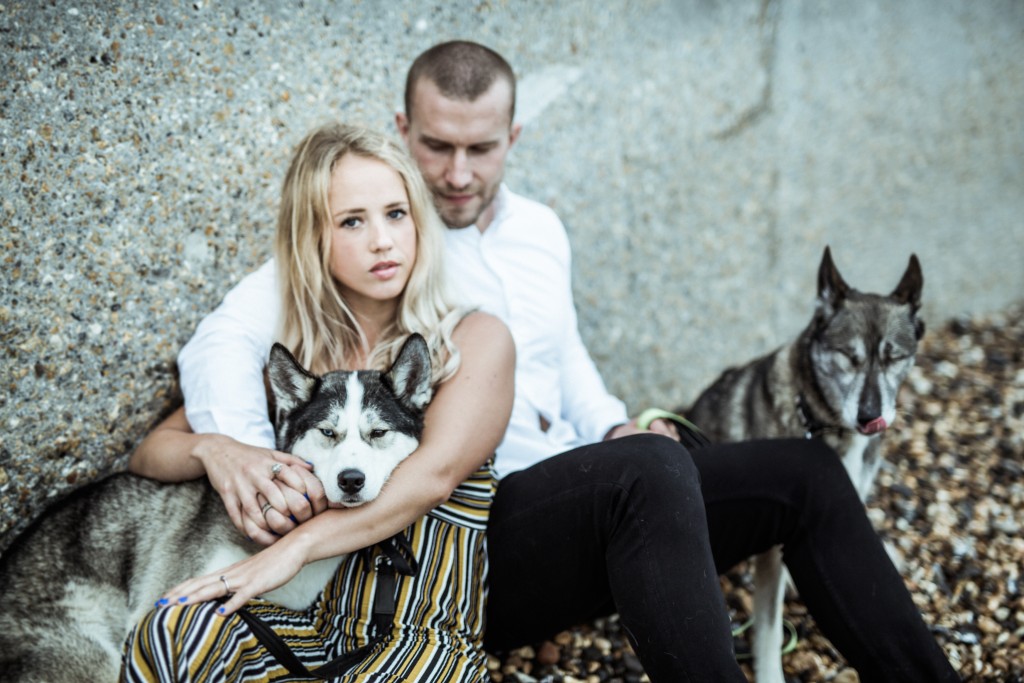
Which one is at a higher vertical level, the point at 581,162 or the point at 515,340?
the point at 581,162

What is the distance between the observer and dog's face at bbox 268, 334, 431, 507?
2230 millimetres

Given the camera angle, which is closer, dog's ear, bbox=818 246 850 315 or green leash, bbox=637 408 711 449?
green leash, bbox=637 408 711 449

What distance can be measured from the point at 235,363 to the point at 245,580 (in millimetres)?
741

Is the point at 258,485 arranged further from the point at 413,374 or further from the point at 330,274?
the point at 330,274

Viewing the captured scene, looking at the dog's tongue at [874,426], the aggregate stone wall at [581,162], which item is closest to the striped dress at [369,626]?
the aggregate stone wall at [581,162]

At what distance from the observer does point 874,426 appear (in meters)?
3.10

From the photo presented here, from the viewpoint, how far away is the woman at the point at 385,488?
2025 millimetres

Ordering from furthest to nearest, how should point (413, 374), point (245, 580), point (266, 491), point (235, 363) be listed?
1. point (235, 363)
2. point (413, 374)
3. point (266, 491)
4. point (245, 580)

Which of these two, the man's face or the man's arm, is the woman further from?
the man's face

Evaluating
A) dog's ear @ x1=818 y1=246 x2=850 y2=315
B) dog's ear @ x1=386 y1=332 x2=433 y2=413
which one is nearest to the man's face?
dog's ear @ x1=386 y1=332 x2=433 y2=413

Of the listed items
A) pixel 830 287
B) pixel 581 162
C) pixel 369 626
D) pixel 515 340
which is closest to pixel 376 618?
pixel 369 626

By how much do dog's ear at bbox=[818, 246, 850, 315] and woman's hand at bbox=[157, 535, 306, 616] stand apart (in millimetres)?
2416

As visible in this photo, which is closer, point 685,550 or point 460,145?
point 685,550

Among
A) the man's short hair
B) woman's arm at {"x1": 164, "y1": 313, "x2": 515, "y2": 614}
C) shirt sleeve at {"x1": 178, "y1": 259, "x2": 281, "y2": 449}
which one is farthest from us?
the man's short hair
